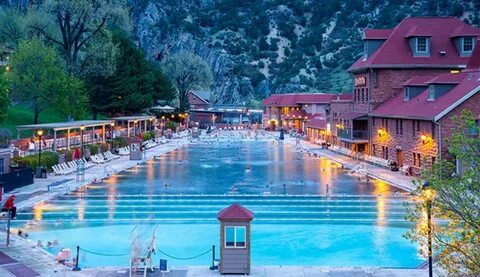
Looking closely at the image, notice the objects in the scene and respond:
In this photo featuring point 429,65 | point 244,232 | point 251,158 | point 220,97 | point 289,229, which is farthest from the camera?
point 220,97

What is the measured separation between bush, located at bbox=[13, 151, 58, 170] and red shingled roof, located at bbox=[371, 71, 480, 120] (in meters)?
25.4

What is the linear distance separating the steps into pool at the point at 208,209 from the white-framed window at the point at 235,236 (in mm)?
9386

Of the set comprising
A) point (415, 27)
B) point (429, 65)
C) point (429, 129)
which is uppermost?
point (415, 27)

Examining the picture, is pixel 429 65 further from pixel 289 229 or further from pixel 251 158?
pixel 289 229

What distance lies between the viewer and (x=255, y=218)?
2695 cm

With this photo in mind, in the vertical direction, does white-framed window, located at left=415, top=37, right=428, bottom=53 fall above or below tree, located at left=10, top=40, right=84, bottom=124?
above

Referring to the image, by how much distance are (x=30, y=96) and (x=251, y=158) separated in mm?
22283

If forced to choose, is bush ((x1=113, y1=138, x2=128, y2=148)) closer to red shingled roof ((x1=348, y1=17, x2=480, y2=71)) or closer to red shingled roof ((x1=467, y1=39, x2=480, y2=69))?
red shingled roof ((x1=348, y1=17, x2=480, y2=71))

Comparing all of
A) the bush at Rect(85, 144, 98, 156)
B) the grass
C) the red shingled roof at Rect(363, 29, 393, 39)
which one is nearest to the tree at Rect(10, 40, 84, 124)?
the grass

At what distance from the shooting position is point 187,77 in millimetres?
129000

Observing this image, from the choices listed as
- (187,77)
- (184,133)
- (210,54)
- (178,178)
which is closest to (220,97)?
(210,54)

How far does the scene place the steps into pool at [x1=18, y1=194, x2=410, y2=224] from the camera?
2694cm

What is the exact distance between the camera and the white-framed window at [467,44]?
51250mm

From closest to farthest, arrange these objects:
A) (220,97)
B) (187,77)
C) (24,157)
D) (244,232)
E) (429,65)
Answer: (244,232) < (24,157) < (429,65) < (187,77) < (220,97)
